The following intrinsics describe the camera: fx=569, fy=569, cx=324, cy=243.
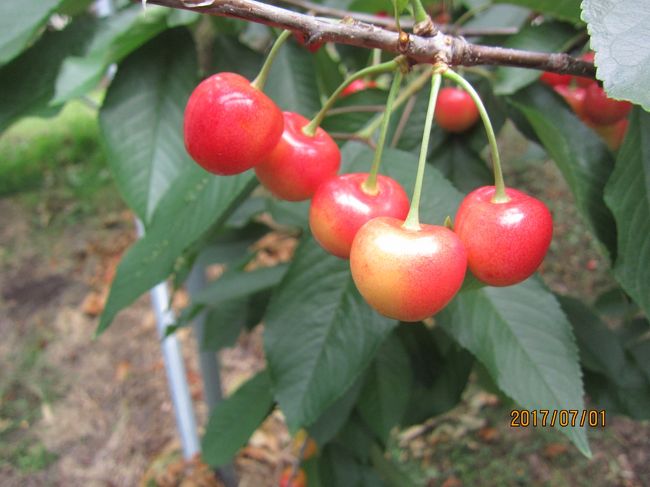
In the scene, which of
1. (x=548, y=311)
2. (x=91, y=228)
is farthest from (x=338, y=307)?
(x=91, y=228)

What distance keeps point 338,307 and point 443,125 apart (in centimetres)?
29

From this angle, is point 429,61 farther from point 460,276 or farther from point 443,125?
point 443,125

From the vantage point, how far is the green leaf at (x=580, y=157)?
20.8 inches

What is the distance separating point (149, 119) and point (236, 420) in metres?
0.55

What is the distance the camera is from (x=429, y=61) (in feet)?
1.32

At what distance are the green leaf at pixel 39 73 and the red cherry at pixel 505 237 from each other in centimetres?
56

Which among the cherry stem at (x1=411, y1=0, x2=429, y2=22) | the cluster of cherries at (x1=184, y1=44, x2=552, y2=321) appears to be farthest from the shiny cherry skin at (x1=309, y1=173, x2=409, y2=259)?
the cherry stem at (x1=411, y1=0, x2=429, y2=22)

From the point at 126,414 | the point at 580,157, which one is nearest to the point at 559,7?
the point at 580,157

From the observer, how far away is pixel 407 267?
35cm

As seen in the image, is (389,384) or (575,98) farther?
(389,384)

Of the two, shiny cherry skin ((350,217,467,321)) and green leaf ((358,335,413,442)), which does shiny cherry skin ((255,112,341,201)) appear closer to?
shiny cherry skin ((350,217,467,321))

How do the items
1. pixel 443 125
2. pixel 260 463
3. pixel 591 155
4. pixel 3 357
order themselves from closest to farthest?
1. pixel 591 155
2. pixel 443 125
3. pixel 260 463
4. pixel 3 357

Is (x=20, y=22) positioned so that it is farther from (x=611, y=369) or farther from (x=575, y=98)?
(x=611, y=369)

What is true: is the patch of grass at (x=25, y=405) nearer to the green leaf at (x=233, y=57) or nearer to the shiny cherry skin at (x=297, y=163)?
the green leaf at (x=233, y=57)
